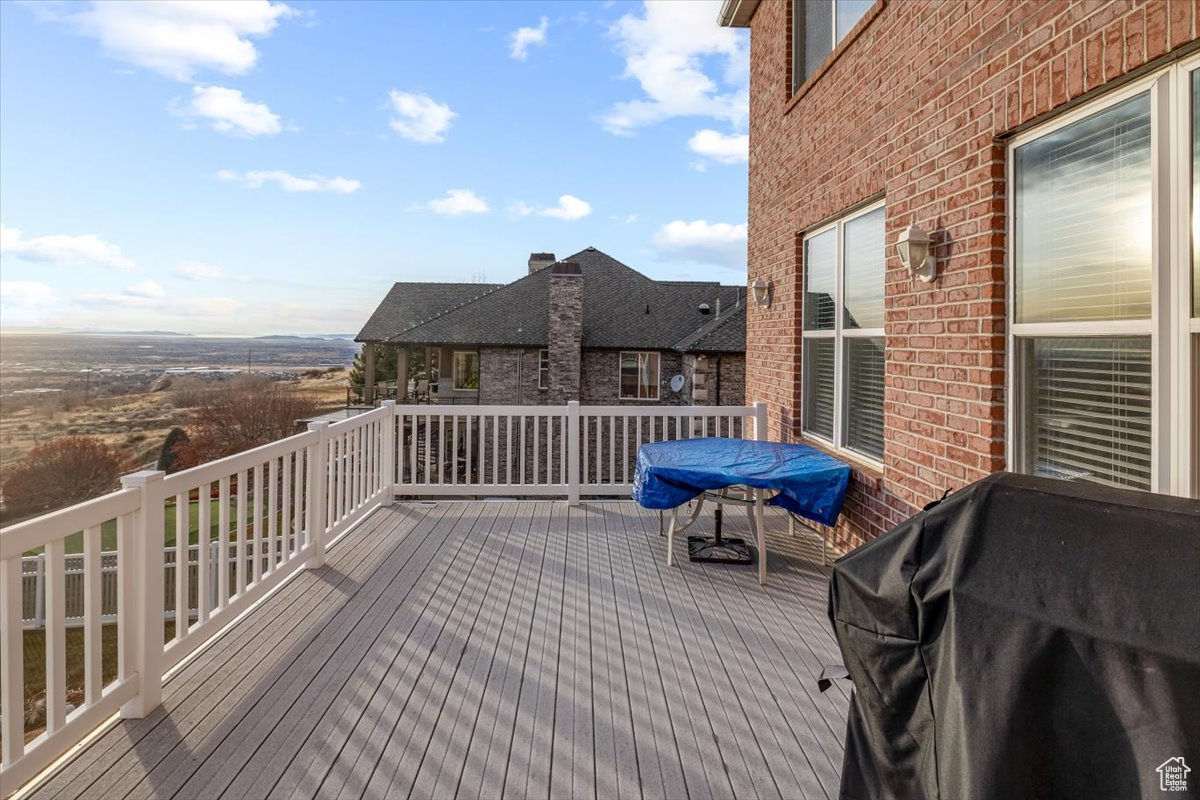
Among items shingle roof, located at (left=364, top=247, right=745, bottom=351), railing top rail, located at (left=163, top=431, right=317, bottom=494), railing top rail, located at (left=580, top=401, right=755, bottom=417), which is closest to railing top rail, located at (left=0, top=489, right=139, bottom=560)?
railing top rail, located at (left=163, top=431, right=317, bottom=494)

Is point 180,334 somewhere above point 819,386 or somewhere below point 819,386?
above

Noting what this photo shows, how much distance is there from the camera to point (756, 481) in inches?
151

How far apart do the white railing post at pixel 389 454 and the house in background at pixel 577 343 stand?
1159 cm

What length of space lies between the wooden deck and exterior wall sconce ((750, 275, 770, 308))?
8.62ft

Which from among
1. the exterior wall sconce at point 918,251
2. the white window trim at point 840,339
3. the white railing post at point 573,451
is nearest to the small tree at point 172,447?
the white railing post at point 573,451

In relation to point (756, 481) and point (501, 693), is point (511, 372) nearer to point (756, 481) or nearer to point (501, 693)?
point (756, 481)

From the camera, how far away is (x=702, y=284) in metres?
21.4

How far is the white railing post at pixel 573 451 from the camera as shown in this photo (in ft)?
18.8

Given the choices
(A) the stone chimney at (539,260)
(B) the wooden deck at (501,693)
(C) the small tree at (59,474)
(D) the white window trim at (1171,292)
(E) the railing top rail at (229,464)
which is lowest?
(C) the small tree at (59,474)

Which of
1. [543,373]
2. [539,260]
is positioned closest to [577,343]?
[543,373]

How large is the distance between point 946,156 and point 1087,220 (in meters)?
0.96

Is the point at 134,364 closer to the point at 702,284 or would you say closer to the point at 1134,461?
the point at 702,284

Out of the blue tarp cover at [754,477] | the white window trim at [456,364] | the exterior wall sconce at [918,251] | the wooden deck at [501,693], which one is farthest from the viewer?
the white window trim at [456,364]
